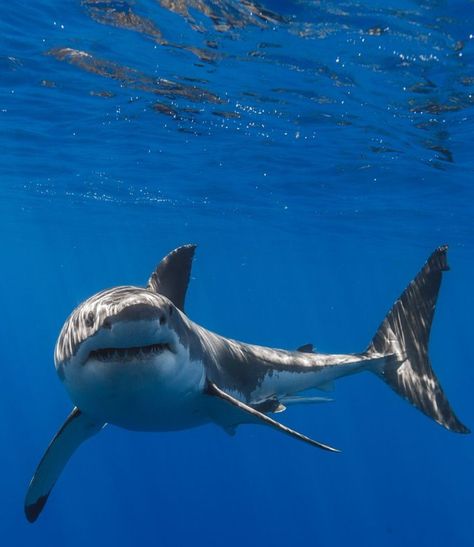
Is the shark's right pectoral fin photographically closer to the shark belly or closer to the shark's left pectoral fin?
the shark belly

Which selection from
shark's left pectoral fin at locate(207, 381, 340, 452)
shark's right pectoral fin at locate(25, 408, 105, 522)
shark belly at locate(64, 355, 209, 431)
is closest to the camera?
shark belly at locate(64, 355, 209, 431)

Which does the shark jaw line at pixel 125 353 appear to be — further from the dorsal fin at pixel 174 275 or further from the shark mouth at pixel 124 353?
the dorsal fin at pixel 174 275

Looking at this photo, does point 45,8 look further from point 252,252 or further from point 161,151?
point 252,252

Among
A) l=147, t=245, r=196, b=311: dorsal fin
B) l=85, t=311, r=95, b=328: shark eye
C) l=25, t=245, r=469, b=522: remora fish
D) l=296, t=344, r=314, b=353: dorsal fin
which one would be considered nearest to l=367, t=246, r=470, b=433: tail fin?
l=25, t=245, r=469, b=522: remora fish

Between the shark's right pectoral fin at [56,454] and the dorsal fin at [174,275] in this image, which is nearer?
the shark's right pectoral fin at [56,454]

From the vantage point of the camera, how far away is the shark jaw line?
444cm

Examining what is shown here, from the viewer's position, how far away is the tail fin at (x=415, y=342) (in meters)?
9.07

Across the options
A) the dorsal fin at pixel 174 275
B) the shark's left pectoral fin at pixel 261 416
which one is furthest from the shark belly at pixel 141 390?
the dorsal fin at pixel 174 275

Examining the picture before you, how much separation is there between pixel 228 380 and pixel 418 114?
10.7m

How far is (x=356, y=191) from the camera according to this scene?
25297mm

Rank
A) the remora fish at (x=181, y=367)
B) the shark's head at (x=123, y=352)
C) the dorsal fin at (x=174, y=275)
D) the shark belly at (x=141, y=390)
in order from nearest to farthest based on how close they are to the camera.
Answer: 1. the shark's head at (x=123, y=352)
2. the remora fish at (x=181, y=367)
3. the shark belly at (x=141, y=390)
4. the dorsal fin at (x=174, y=275)

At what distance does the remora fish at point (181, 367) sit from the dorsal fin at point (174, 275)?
0.01m

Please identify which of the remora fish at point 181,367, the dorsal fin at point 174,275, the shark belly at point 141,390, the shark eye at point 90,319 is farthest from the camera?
the dorsal fin at point 174,275

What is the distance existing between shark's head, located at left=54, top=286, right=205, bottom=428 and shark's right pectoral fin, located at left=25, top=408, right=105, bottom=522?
1.32 meters
